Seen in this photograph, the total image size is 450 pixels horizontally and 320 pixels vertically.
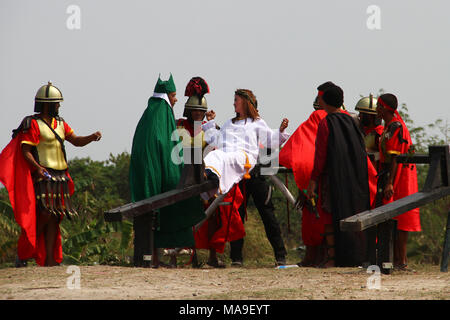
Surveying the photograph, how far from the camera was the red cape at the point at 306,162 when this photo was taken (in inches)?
360

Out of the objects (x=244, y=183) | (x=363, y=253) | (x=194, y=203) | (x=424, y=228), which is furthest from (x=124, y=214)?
(x=424, y=228)

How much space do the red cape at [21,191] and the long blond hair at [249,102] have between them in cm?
234

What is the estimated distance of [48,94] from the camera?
9328mm

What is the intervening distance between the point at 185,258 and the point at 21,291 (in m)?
4.85

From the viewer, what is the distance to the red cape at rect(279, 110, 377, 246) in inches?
360

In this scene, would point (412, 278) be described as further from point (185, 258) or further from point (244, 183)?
point (185, 258)

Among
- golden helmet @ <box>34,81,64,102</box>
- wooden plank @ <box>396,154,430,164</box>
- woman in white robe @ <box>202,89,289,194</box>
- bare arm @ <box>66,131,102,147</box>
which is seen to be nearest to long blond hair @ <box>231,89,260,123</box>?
woman in white robe @ <box>202,89,289,194</box>

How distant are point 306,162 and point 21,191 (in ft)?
9.80

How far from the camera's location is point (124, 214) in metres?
8.81

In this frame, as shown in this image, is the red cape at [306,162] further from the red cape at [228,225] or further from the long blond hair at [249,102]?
the red cape at [228,225]

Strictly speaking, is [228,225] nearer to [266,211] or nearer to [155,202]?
[266,211]

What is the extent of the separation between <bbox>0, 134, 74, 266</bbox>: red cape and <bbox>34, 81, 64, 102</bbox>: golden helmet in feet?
1.47

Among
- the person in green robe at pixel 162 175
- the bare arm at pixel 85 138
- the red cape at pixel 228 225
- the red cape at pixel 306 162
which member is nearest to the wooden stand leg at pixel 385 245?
the red cape at pixel 306 162

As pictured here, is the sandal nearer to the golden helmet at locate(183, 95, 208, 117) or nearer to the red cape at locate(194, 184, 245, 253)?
the red cape at locate(194, 184, 245, 253)
